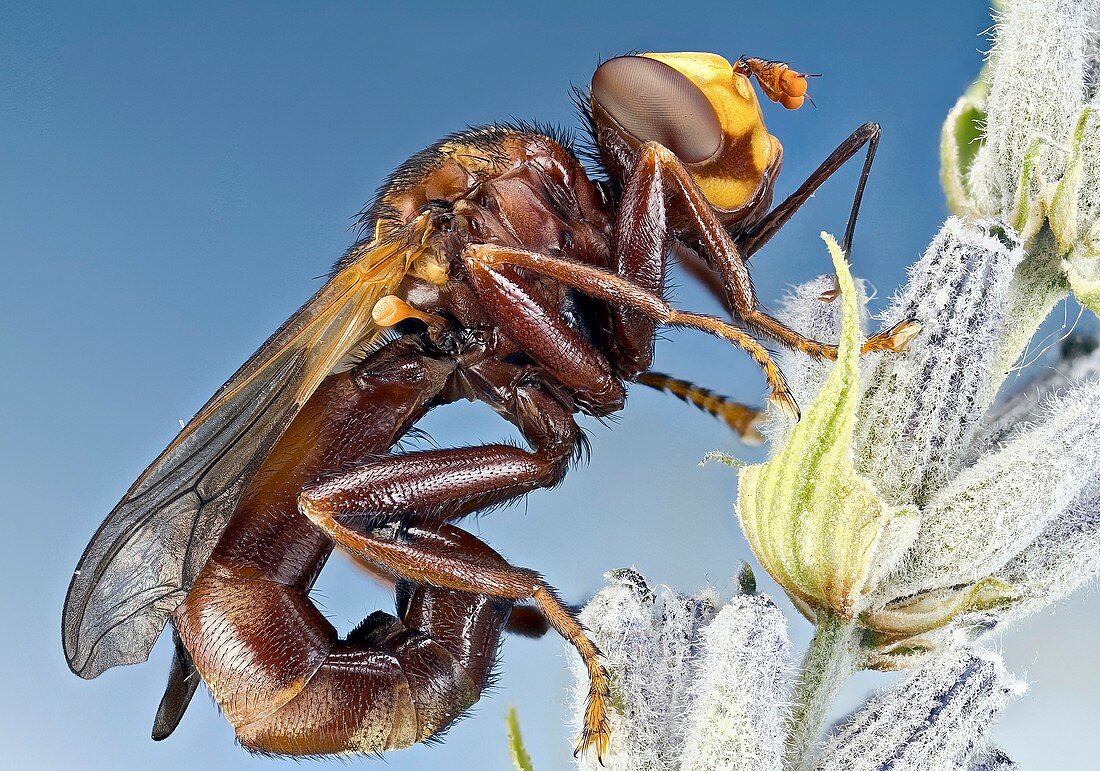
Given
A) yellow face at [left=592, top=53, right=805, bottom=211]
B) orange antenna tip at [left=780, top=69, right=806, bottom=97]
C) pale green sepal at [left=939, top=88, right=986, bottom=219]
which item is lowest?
pale green sepal at [left=939, top=88, right=986, bottom=219]

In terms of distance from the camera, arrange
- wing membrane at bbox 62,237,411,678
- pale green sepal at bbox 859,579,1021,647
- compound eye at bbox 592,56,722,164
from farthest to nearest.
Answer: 1. compound eye at bbox 592,56,722,164
2. wing membrane at bbox 62,237,411,678
3. pale green sepal at bbox 859,579,1021,647

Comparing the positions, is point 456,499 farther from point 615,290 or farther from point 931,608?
point 931,608

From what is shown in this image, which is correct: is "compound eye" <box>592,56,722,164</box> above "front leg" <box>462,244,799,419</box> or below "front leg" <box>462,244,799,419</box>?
above

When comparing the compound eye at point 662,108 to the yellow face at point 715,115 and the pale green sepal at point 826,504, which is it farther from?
the pale green sepal at point 826,504

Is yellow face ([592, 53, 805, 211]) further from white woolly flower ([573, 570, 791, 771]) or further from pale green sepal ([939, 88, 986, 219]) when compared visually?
white woolly flower ([573, 570, 791, 771])

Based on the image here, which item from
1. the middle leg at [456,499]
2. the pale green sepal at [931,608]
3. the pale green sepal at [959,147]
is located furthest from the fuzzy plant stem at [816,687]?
the pale green sepal at [959,147]

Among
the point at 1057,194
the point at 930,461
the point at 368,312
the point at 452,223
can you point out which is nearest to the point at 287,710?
the point at 368,312

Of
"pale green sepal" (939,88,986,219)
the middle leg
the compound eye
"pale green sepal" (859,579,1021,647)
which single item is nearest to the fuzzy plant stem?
"pale green sepal" (859,579,1021,647)

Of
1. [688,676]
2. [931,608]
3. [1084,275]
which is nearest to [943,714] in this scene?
[931,608]
